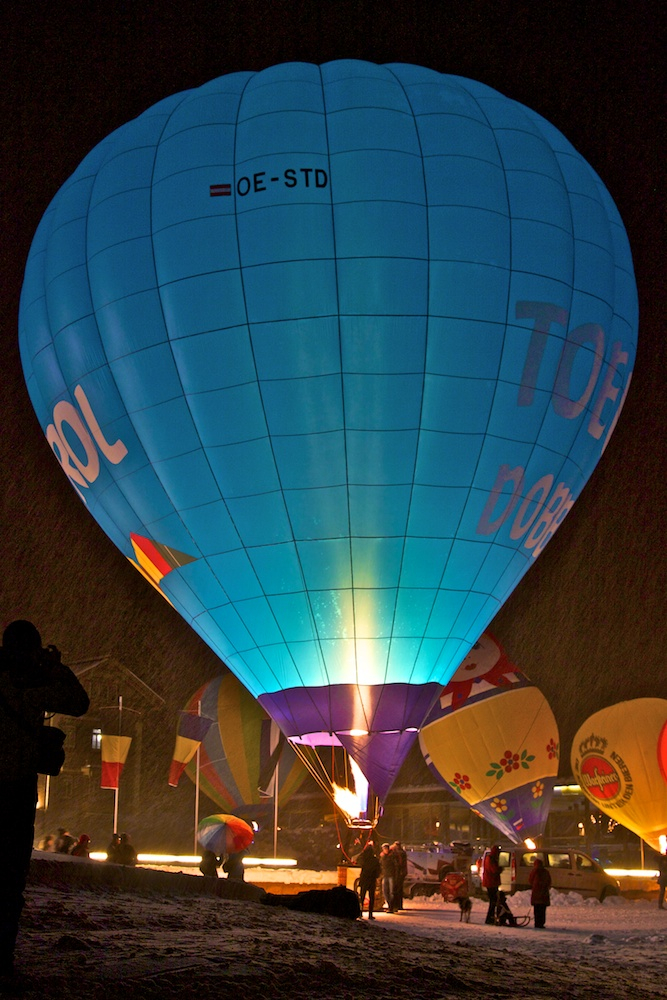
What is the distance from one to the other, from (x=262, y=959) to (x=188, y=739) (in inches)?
805

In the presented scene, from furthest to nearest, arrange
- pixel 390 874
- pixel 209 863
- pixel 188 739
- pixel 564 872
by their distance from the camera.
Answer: pixel 188 739 → pixel 564 872 → pixel 209 863 → pixel 390 874

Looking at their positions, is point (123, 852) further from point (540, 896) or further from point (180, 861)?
point (180, 861)

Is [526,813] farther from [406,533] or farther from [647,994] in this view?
[647,994]

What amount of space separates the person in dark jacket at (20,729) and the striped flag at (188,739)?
70.5 ft

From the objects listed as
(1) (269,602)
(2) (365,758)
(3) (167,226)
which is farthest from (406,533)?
(3) (167,226)

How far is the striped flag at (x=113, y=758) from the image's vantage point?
912 inches

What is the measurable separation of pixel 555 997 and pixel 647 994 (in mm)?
852

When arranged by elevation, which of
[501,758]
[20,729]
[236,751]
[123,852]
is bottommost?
[123,852]

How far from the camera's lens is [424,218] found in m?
12.8

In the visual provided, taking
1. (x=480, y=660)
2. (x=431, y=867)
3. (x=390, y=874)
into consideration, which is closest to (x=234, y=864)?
(x=390, y=874)

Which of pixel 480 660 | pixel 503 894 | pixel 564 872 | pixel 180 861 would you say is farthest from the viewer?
pixel 480 660

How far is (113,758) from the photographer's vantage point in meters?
23.5

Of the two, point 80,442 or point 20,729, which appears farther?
point 80,442

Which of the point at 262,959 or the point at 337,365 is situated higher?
the point at 337,365
